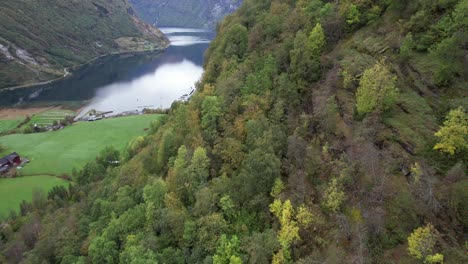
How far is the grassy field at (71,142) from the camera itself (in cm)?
11400

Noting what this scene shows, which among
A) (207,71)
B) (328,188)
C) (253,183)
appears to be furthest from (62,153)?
(328,188)

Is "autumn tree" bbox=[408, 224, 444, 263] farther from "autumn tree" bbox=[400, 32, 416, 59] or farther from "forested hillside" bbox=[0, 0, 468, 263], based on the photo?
"autumn tree" bbox=[400, 32, 416, 59]

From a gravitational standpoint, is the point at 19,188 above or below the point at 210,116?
below

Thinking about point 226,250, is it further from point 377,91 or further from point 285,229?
point 377,91

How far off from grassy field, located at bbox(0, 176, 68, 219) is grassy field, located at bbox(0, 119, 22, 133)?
68687 mm

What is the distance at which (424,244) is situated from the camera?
83.6ft

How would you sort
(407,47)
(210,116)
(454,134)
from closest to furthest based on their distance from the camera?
(454,134) → (407,47) → (210,116)

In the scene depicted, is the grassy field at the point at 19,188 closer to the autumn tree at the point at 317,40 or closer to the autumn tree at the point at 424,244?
the autumn tree at the point at 317,40

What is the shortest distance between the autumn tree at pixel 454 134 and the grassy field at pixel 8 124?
176 metres

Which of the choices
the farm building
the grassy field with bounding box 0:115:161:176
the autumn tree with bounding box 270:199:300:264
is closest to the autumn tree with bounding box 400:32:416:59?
the autumn tree with bounding box 270:199:300:264

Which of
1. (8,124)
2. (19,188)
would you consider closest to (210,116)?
(19,188)

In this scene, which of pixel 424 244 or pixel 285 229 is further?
pixel 285 229

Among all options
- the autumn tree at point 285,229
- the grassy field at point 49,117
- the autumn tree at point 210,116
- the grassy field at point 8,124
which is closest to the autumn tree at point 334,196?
the autumn tree at point 285,229

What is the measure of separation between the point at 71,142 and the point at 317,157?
117789mm
